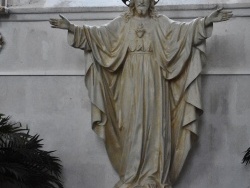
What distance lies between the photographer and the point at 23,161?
8.55m

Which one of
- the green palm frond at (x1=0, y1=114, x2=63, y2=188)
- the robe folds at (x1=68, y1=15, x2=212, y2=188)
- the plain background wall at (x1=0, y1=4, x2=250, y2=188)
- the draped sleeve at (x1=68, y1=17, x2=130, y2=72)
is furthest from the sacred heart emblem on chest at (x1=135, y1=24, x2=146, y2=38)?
the green palm frond at (x1=0, y1=114, x2=63, y2=188)

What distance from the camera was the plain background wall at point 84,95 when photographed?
902 centimetres

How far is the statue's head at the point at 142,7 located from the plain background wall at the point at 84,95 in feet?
1.80

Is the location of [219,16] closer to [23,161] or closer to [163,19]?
[163,19]

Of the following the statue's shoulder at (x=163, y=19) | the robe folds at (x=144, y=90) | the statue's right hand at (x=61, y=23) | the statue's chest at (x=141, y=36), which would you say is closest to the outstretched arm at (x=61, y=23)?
the statue's right hand at (x=61, y=23)

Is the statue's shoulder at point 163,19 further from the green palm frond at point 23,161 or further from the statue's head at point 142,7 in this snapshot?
the green palm frond at point 23,161

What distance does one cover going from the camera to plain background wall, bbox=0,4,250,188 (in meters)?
9.02

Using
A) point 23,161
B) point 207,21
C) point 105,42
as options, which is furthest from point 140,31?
point 23,161

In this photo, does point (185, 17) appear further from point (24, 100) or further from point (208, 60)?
point (24, 100)

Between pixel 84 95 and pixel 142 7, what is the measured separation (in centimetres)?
139

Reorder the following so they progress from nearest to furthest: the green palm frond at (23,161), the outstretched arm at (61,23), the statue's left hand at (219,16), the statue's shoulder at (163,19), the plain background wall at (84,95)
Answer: the green palm frond at (23,161) < the statue's left hand at (219,16) < the outstretched arm at (61,23) < the statue's shoulder at (163,19) < the plain background wall at (84,95)

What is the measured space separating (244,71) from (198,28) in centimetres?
93

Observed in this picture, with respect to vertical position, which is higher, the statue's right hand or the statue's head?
the statue's head

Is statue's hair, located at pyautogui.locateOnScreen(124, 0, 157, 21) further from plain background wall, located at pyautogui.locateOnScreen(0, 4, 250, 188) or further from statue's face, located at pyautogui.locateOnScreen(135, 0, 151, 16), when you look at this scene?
plain background wall, located at pyautogui.locateOnScreen(0, 4, 250, 188)
